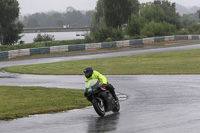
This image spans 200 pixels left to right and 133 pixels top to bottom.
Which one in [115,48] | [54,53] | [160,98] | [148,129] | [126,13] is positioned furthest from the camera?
[126,13]

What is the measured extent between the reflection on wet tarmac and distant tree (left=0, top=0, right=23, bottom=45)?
2455 inches

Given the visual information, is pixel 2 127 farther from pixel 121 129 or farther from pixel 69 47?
pixel 69 47

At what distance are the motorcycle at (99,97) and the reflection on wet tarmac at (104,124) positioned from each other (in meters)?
0.27

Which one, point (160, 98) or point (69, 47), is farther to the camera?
point (69, 47)

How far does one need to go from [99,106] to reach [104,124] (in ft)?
4.17

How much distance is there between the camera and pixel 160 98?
51.8 ft

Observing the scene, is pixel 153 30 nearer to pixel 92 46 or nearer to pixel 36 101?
pixel 92 46

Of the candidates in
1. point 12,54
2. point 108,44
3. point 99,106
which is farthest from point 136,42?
point 99,106

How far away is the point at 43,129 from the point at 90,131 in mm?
1329

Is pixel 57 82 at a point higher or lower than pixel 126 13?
lower

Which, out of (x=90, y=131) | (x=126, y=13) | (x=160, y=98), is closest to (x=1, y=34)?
(x=126, y=13)

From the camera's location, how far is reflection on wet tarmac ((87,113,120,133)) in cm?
1039

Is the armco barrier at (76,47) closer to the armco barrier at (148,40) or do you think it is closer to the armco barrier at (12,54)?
the armco barrier at (12,54)

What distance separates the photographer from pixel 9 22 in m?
74.0
